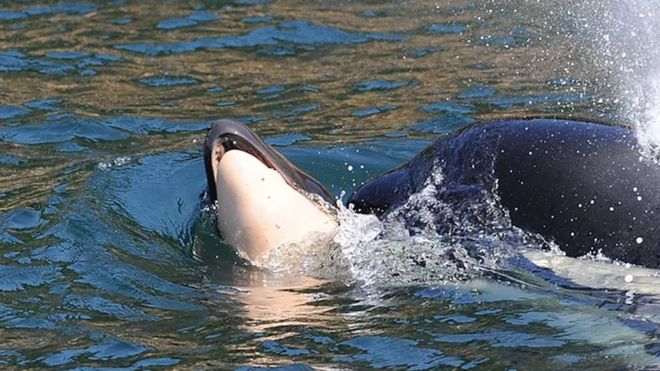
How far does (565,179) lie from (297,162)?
8.92 feet

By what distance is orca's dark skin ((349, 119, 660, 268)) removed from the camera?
20.6 ft

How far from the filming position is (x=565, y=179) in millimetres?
6508

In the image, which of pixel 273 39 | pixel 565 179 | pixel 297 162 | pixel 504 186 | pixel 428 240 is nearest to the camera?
pixel 565 179

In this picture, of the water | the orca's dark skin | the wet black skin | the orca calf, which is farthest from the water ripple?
the orca's dark skin

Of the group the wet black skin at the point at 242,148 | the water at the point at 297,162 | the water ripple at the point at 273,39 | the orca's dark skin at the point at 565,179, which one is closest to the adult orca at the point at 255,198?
the wet black skin at the point at 242,148

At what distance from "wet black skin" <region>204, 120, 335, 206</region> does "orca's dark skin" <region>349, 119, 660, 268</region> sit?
0.53m

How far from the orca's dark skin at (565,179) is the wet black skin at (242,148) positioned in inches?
20.8

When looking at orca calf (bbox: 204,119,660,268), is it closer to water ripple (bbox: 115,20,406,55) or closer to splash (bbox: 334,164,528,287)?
splash (bbox: 334,164,528,287)

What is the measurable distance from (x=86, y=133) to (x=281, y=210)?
10.9ft

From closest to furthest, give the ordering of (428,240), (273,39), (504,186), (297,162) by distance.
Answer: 1. (504,186)
2. (428,240)
3. (297,162)
4. (273,39)

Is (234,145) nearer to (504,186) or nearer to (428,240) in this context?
(428,240)

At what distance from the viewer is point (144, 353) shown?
5.87 metres

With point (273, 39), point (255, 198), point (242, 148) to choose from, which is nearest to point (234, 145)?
point (242, 148)

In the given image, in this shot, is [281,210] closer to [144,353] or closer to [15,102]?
[144,353]
